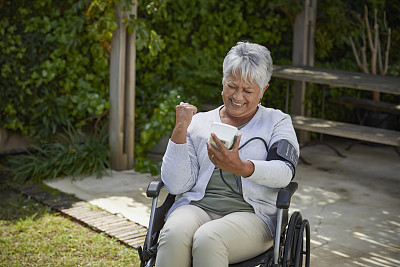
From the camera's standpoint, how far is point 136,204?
15.4 ft

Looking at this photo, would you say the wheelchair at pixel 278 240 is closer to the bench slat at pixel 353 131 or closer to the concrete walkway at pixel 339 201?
the concrete walkway at pixel 339 201

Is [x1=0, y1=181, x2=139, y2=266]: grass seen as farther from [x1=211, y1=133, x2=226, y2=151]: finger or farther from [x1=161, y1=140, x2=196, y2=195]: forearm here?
[x1=211, y1=133, x2=226, y2=151]: finger

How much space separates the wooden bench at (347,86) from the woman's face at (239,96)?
9.04ft

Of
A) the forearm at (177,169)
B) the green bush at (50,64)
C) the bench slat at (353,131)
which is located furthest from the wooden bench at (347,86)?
the forearm at (177,169)

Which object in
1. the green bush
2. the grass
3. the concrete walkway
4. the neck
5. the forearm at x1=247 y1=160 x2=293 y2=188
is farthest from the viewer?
the green bush

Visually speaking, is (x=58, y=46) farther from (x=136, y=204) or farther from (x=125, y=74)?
(x=136, y=204)

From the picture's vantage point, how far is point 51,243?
3857 mm

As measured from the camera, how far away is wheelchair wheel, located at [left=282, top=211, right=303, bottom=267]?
2.48 m

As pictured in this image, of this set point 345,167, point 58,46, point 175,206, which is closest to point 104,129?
point 58,46

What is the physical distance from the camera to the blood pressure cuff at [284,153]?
2.62 metres

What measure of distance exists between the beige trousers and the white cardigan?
0.11m

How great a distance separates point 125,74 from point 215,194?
3028 millimetres

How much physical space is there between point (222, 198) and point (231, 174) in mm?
116

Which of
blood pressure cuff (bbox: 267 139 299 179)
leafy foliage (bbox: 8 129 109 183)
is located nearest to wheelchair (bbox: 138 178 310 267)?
blood pressure cuff (bbox: 267 139 299 179)
